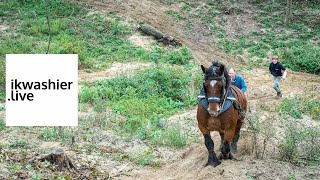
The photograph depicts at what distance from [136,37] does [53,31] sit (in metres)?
3.79

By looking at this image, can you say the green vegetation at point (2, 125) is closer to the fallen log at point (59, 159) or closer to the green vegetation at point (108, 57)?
the green vegetation at point (108, 57)

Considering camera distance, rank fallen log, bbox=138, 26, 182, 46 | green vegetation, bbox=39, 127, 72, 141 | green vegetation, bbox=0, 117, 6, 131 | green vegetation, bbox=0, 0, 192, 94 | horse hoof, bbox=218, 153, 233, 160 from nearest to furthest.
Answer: horse hoof, bbox=218, 153, 233, 160 < green vegetation, bbox=39, 127, 72, 141 < green vegetation, bbox=0, 117, 6, 131 < green vegetation, bbox=0, 0, 192, 94 < fallen log, bbox=138, 26, 182, 46

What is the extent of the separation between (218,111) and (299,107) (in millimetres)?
6335

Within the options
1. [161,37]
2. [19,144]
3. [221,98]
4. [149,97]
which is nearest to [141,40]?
[161,37]

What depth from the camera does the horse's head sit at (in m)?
7.38

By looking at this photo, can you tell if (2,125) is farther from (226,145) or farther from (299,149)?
(299,149)

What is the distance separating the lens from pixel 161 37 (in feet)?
66.6

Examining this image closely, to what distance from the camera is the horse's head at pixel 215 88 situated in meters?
7.38

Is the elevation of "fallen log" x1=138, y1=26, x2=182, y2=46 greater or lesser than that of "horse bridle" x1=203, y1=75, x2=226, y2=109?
lesser

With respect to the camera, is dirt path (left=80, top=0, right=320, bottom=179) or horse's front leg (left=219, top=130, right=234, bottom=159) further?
horse's front leg (left=219, top=130, right=234, bottom=159)

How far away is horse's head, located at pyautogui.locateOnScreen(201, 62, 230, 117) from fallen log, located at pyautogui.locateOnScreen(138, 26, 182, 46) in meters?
12.6

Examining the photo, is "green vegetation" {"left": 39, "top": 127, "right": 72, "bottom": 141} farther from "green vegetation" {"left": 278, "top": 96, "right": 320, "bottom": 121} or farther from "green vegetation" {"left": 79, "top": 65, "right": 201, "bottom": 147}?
"green vegetation" {"left": 278, "top": 96, "right": 320, "bottom": 121}

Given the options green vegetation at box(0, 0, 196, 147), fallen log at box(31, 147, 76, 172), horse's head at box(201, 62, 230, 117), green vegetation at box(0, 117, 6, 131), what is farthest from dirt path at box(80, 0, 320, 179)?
green vegetation at box(0, 117, 6, 131)

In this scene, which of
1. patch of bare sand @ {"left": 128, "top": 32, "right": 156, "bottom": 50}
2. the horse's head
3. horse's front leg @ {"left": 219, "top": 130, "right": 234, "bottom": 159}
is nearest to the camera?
the horse's head
